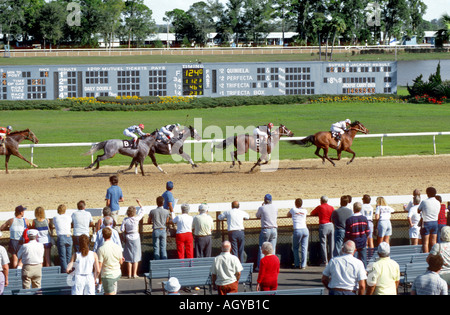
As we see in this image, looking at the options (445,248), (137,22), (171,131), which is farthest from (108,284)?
(137,22)

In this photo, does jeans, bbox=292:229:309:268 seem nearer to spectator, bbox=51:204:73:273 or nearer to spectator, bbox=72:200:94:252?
spectator, bbox=72:200:94:252

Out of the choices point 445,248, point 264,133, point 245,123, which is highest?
point 245,123

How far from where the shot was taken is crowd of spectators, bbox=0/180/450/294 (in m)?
7.54

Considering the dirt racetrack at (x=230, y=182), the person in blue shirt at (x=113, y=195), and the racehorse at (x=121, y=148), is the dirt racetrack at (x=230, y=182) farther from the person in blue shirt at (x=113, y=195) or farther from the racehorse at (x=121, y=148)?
the person in blue shirt at (x=113, y=195)

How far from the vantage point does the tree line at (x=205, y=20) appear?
3354 inches

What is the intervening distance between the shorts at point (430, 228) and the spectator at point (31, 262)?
536cm

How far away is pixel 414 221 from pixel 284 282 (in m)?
2.31

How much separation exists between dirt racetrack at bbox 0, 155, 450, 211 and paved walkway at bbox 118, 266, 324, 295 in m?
4.66

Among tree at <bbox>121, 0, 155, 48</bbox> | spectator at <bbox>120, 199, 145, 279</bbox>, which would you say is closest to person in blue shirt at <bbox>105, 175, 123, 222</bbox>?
spectator at <bbox>120, 199, 145, 279</bbox>

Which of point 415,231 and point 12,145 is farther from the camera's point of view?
point 12,145

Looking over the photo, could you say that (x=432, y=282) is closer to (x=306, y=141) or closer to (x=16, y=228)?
(x=16, y=228)

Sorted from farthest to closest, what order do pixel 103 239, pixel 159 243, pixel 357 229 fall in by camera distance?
pixel 159 243 < pixel 357 229 < pixel 103 239

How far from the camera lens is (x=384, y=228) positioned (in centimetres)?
996
